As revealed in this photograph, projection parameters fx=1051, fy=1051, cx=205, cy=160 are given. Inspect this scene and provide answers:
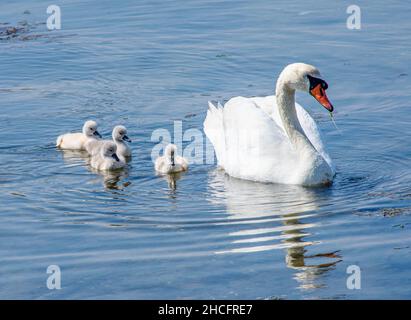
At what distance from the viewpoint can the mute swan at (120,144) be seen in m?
A: 13.5

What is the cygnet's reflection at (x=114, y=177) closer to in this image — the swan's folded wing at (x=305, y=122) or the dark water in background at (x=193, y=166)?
the dark water in background at (x=193, y=166)

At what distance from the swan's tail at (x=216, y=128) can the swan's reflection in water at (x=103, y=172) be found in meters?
1.23

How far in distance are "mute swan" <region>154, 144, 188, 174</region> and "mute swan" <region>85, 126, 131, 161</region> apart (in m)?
0.68

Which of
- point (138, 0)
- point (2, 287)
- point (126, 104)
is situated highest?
point (138, 0)

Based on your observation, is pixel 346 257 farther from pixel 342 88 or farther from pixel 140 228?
pixel 342 88

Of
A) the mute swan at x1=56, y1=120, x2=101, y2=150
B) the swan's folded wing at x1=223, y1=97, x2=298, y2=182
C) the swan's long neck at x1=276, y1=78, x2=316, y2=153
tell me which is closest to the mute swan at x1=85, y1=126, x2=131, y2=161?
the mute swan at x1=56, y1=120, x2=101, y2=150

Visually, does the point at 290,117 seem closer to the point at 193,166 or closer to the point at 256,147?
the point at 256,147

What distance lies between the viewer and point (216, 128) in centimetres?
1388

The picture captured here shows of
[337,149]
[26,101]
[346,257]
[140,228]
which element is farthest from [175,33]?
[346,257]

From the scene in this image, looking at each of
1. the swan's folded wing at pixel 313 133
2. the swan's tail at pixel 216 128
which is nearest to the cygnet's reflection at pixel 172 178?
the swan's tail at pixel 216 128

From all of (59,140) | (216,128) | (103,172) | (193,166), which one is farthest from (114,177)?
(216,128)

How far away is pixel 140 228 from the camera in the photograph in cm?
1054

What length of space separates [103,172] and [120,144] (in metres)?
0.61

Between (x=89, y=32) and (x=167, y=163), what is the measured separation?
704 centimetres
